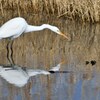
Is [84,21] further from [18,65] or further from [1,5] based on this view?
[18,65]

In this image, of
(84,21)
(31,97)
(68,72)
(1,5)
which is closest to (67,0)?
(84,21)

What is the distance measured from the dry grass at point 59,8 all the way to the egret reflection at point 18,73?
209 inches

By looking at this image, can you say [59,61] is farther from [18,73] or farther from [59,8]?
[59,8]

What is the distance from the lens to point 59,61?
31.6ft

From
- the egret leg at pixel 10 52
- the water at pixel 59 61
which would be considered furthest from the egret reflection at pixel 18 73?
the egret leg at pixel 10 52

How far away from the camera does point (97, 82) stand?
806 cm

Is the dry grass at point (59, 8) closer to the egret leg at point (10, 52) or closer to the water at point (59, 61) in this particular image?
the water at point (59, 61)

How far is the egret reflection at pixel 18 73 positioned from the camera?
7.98 meters

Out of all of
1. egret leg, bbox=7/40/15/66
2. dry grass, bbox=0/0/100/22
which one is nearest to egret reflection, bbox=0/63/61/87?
egret leg, bbox=7/40/15/66

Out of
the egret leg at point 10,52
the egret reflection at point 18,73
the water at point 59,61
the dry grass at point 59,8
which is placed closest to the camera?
the water at point 59,61

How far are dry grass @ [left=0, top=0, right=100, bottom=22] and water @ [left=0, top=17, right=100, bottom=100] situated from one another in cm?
35

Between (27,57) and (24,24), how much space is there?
3.61ft

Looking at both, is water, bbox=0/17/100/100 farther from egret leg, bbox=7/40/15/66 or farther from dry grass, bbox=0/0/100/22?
dry grass, bbox=0/0/100/22

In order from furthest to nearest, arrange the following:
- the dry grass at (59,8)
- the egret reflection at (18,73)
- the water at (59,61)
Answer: the dry grass at (59,8)
the egret reflection at (18,73)
the water at (59,61)
